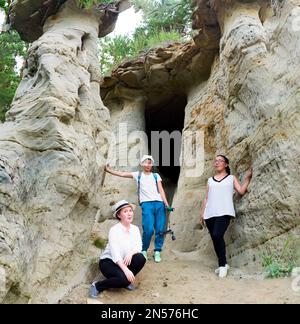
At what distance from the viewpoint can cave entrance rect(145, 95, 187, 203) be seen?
1157 cm

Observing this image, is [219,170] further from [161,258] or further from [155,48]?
Answer: [155,48]

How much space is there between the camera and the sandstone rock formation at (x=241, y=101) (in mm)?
5602

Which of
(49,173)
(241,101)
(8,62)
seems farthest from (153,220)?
(8,62)

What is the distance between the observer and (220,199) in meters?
5.75

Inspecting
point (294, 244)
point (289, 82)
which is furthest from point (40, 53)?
point (294, 244)

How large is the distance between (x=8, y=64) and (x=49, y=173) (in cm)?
669

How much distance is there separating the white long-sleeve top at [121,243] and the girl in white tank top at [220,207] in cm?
124

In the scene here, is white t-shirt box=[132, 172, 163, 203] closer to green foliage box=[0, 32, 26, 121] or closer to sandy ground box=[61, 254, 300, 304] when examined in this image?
sandy ground box=[61, 254, 300, 304]

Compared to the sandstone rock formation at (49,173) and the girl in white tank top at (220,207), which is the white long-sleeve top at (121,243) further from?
the girl in white tank top at (220,207)

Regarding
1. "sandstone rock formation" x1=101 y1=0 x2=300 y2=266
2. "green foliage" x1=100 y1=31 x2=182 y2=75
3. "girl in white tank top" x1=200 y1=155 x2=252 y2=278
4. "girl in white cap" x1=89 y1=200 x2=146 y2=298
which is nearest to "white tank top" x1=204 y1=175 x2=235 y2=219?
"girl in white tank top" x1=200 y1=155 x2=252 y2=278

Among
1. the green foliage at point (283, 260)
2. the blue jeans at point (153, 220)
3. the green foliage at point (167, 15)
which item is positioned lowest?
the green foliage at point (283, 260)

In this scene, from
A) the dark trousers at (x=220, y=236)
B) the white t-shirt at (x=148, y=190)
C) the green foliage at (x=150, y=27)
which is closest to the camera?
the dark trousers at (x=220, y=236)

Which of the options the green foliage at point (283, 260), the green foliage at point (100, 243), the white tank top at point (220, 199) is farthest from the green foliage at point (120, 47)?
the green foliage at point (283, 260)

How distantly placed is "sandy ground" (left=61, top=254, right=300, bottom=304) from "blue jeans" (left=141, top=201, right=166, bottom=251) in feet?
1.21
